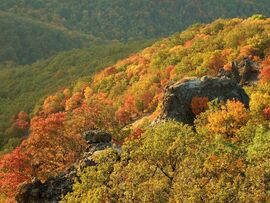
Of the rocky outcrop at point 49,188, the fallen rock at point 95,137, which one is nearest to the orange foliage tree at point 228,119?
the fallen rock at point 95,137

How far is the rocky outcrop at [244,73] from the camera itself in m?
126

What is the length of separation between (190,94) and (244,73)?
3827cm

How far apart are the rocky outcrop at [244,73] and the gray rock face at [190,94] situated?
1144 inches

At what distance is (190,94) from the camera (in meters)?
93.2

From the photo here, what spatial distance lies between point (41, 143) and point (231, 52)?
87.2 metres

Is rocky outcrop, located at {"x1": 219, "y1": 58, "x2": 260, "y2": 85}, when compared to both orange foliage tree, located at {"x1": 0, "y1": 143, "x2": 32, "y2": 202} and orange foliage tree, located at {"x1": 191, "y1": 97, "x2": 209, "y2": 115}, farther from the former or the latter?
orange foliage tree, located at {"x1": 0, "y1": 143, "x2": 32, "y2": 202}

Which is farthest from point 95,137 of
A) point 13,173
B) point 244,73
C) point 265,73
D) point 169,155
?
point 244,73

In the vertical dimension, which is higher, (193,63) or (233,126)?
(233,126)

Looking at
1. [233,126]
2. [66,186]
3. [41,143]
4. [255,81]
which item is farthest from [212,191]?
[255,81]

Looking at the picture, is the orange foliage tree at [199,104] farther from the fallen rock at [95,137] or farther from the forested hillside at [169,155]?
the fallen rock at [95,137]

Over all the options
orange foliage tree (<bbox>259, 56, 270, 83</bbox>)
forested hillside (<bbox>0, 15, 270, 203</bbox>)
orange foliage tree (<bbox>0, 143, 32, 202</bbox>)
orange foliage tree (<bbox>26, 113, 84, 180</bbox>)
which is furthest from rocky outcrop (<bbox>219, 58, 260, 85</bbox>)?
orange foliage tree (<bbox>0, 143, 32, 202</bbox>)

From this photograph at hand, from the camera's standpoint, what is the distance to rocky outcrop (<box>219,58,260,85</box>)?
415ft

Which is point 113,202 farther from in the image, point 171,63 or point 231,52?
point 171,63

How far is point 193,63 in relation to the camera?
168 metres
